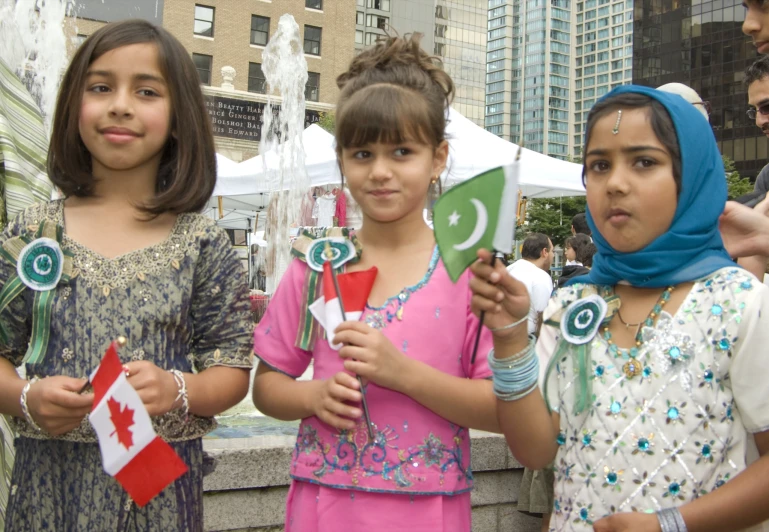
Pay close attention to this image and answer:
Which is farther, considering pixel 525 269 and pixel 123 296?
pixel 525 269

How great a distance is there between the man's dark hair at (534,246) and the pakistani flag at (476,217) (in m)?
4.52

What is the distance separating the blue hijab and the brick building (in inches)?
931

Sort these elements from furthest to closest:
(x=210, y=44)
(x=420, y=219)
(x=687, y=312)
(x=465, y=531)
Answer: (x=210, y=44)
(x=420, y=219)
(x=465, y=531)
(x=687, y=312)

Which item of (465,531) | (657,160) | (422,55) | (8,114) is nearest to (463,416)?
(465,531)

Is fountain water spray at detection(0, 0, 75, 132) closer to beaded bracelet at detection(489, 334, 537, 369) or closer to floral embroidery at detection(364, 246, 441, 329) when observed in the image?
floral embroidery at detection(364, 246, 441, 329)

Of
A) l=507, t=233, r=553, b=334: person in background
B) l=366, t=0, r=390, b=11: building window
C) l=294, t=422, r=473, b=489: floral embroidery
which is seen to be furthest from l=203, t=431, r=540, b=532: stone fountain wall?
l=366, t=0, r=390, b=11: building window

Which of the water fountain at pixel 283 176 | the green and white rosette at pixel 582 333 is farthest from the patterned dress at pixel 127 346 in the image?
the water fountain at pixel 283 176

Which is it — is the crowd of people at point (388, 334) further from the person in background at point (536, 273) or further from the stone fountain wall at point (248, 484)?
the person in background at point (536, 273)

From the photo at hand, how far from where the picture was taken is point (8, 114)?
209 cm

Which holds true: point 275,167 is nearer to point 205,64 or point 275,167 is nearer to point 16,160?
point 16,160

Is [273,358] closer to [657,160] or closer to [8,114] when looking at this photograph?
[657,160]

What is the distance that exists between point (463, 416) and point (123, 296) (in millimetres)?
714

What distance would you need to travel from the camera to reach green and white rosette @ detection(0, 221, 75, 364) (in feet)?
4.63

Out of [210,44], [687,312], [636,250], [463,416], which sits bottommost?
[463,416]
